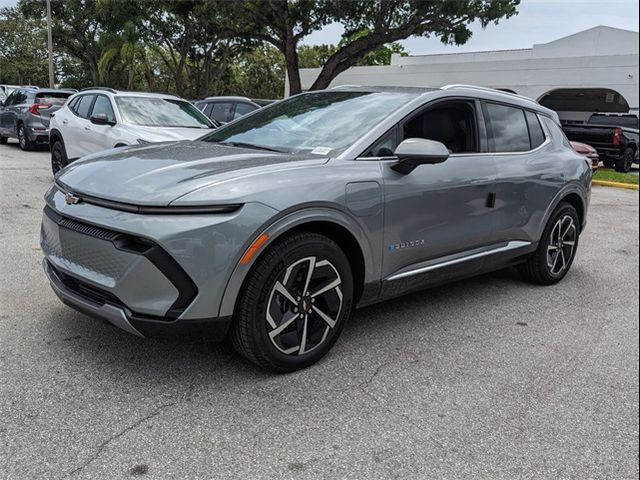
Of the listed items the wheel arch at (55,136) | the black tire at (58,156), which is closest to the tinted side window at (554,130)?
the black tire at (58,156)

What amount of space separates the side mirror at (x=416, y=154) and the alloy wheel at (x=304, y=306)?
0.80 meters

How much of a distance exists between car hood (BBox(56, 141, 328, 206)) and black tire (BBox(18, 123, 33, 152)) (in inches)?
512

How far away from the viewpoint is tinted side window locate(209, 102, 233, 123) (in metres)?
13.4

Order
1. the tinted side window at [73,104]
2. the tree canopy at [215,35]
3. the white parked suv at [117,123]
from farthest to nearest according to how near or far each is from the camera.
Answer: the tree canopy at [215,35]
the tinted side window at [73,104]
the white parked suv at [117,123]

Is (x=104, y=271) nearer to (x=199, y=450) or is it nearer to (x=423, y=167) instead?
(x=199, y=450)

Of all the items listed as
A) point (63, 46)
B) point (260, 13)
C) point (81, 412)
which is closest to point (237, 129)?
point (81, 412)

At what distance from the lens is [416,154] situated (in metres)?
3.44

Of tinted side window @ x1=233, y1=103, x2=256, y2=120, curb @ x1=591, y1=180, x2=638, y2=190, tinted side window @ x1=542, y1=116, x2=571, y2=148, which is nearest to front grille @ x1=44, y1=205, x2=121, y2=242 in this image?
tinted side window @ x1=542, y1=116, x2=571, y2=148

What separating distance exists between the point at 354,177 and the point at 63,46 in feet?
126

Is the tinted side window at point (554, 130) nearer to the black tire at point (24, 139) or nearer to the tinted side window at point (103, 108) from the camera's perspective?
the tinted side window at point (103, 108)

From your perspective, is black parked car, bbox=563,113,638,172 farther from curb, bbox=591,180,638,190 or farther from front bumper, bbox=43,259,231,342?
front bumper, bbox=43,259,231,342

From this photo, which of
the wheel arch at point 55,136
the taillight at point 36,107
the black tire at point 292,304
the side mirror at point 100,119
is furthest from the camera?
the taillight at point 36,107

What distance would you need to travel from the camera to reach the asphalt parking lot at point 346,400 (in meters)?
2.48

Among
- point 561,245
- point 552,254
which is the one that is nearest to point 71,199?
point 552,254
